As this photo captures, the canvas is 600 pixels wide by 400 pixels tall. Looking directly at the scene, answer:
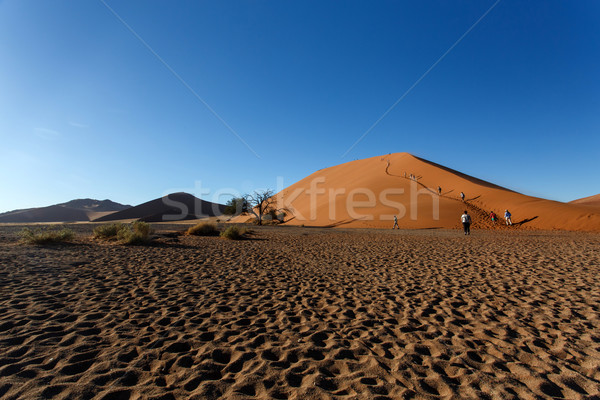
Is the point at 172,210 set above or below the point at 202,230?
above

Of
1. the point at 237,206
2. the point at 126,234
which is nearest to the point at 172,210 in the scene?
the point at 237,206

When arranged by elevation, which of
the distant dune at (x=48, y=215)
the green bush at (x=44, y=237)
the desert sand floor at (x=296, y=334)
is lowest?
the desert sand floor at (x=296, y=334)

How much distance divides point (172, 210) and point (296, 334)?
70.8 metres

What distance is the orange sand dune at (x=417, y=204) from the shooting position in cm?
2389

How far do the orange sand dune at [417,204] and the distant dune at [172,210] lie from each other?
1114 inches

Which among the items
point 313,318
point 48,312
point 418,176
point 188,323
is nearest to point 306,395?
point 313,318

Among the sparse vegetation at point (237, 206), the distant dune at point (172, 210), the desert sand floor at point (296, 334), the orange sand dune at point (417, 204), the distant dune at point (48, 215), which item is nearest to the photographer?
the desert sand floor at point (296, 334)

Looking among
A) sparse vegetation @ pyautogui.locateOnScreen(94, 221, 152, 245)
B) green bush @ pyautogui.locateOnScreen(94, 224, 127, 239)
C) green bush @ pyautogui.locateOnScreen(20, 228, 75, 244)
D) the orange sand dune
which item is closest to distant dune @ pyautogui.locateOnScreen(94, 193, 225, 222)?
the orange sand dune

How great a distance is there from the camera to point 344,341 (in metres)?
3.37

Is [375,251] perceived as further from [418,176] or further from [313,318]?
[418,176]

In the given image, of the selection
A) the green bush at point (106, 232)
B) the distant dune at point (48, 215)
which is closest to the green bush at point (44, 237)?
the green bush at point (106, 232)

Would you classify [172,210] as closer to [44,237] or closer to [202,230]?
[202,230]

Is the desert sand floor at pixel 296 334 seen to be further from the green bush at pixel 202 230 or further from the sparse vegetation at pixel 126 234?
the green bush at pixel 202 230

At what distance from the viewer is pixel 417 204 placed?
29281mm
